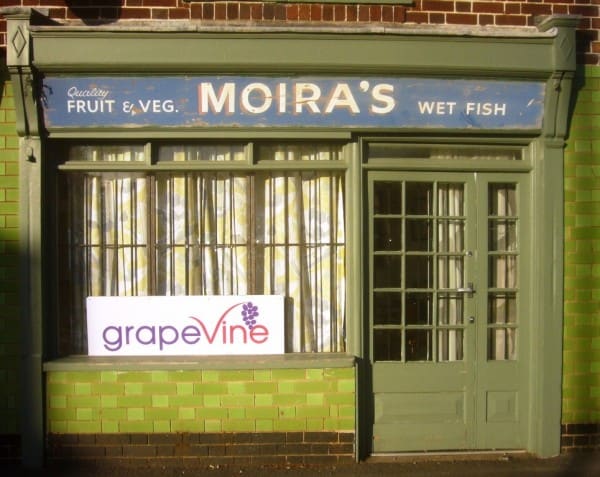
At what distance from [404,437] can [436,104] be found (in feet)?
9.12

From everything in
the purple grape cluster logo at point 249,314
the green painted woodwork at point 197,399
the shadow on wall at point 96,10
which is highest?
the shadow on wall at point 96,10

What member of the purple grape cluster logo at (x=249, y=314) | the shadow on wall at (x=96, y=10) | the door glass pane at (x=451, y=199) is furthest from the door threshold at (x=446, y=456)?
the shadow on wall at (x=96, y=10)

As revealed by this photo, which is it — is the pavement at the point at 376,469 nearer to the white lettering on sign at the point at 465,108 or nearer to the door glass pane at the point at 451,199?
the door glass pane at the point at 451,199

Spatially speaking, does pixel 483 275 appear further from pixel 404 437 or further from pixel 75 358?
pixel 75 358

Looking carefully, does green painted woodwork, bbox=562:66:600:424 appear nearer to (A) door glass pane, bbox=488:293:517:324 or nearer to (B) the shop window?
(A) door glass pane, bbox=488:293:517:324

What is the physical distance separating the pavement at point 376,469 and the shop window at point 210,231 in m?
0.97

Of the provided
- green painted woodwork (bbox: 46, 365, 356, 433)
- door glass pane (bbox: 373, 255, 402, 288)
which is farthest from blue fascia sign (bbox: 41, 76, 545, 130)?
green painted woodwork (bbox: 46, 365, 356, 433)

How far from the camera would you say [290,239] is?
627cm

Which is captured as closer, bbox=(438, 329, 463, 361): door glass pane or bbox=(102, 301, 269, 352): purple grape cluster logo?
bbox=(102, 301, 269, 352): purple grape cluster logo

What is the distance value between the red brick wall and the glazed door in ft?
4.21

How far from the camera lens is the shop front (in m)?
5.93

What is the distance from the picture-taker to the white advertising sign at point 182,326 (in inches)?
240

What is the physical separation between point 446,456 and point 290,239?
7.35ft

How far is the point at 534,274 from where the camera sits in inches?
246
